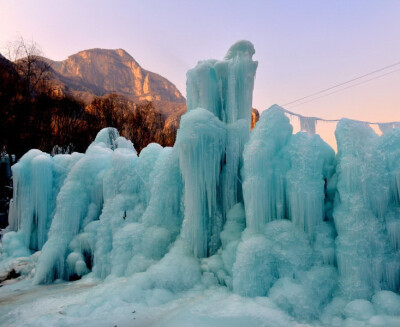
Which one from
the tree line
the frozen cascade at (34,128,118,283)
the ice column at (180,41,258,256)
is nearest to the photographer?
the ice column at (180,41,258,256)

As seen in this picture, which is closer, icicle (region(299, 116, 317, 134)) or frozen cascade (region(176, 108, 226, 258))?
frozen cascade (region(176, 108, 226, 258))

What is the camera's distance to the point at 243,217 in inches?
222

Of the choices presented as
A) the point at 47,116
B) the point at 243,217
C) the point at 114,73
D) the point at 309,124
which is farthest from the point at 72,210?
the point at 114,73

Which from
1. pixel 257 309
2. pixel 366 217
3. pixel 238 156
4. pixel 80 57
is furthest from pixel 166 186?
pixel 80 57

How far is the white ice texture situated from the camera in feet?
13.6

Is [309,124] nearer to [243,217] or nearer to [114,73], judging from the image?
[243,217]

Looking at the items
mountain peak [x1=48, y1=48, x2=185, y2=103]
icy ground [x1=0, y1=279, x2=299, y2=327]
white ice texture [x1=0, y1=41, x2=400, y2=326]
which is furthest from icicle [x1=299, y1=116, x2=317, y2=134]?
mountain peak [x1=48, y1=48, x2=185, y2=103]

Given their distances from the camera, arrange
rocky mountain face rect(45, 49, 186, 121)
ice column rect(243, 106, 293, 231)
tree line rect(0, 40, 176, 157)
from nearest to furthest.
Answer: ice column rect(243, 106, 293, 231), tree line rect(0, 40, 176, 157), rocky mountain face rect(45, 49, 186, 121)

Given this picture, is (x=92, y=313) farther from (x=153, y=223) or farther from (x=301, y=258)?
(x=301, y=258)

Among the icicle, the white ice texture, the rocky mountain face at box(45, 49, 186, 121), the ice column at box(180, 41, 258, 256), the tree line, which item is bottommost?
the white ice texture

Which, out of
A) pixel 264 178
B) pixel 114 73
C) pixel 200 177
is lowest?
pixel 264 178

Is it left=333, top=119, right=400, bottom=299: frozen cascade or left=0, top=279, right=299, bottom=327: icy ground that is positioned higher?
left=333, top=119, right=400, bottom=299: frozen cascade

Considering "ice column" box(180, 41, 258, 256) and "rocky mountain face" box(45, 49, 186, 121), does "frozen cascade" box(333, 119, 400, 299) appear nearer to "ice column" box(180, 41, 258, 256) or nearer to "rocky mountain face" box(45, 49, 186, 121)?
"ice column" box(180, 41, 258, 256)

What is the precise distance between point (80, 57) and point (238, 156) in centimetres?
12535
